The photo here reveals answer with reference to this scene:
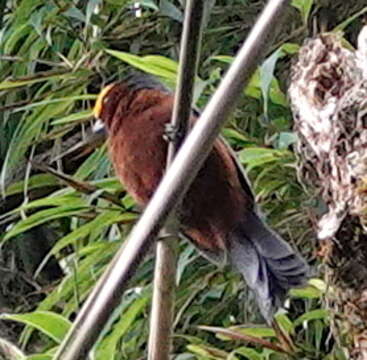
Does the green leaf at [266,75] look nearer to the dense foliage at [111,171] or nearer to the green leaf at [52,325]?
the dense foliage at [111,171]

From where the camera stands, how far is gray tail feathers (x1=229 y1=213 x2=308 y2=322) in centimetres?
135

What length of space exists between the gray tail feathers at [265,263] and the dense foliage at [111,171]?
36mm

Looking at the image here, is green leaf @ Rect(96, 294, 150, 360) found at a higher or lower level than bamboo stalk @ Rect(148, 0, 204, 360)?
lower

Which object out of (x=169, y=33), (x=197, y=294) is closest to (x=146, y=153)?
(x=197, y=294)

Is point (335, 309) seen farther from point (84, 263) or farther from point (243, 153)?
point (84, 263)

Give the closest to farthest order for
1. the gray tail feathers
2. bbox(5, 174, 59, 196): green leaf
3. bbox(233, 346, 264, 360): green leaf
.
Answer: the gray tail feathers → bbox(233, 346, 264, 360): green leaf → bbox(5, 174, 59, 196): green leaf

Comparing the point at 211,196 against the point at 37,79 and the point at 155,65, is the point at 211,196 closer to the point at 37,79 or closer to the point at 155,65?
the point at 155,65

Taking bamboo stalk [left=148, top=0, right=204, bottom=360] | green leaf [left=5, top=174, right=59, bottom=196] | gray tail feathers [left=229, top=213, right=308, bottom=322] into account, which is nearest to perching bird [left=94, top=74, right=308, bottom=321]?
gray tail feathers [left=229, top=213, right=308, bottom=322]

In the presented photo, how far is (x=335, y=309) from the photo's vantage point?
1.05 meters

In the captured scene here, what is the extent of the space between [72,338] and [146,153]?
939mm

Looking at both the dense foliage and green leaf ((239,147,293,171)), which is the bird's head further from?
green leaf ((239,147,293,171))

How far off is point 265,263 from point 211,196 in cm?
12

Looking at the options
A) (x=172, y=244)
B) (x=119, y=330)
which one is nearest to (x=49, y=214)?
(x=119, y=330)

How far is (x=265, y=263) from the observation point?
1416 mm
